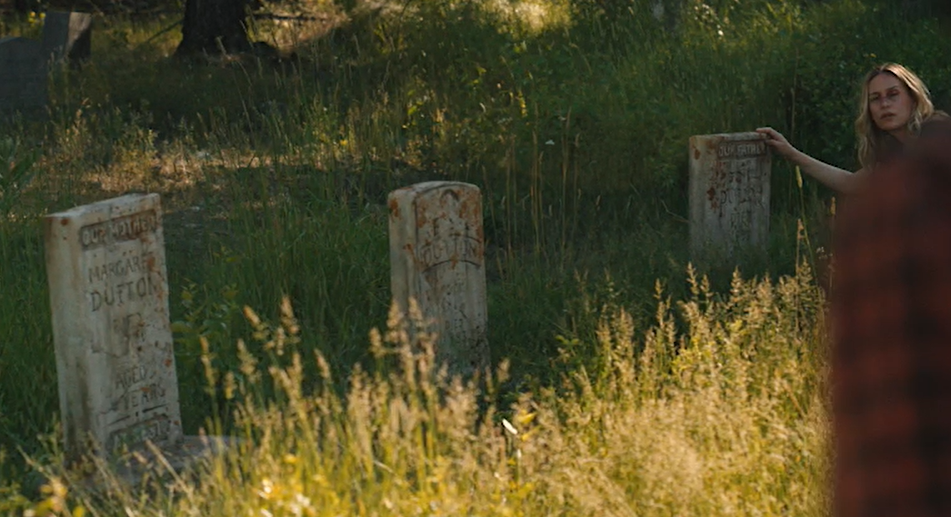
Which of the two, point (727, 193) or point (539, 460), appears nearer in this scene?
point (539, 460)

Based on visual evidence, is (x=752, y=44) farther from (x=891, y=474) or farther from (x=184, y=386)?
(x=891, y=474)

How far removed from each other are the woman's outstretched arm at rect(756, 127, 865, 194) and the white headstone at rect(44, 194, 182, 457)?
3209 mm

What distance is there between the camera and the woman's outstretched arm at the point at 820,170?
20.0ft

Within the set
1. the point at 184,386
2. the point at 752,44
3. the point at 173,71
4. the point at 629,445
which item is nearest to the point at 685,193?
the point at 752,44

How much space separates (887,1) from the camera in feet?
32.6

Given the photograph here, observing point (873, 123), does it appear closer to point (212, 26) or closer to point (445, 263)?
point (445, 263)

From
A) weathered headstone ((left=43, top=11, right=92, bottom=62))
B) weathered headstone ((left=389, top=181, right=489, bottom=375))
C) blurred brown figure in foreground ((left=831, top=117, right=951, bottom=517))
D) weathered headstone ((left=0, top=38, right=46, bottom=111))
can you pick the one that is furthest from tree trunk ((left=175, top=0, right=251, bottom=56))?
blurred brown figure in foreground ((left=831, top=117, right=951, bottom=517))

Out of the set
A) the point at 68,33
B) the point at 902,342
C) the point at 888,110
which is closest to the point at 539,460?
the point at 888,110

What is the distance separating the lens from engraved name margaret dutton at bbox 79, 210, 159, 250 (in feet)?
14.0

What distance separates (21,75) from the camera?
1195 cm

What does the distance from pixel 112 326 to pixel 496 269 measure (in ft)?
10.9

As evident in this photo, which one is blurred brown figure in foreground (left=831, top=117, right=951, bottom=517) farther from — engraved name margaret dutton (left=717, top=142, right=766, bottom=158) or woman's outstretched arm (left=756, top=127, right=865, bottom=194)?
engraved name margaret dutton (left=717, top=142, right=766, bottom=158)

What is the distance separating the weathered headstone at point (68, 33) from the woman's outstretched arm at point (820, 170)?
26.8ft

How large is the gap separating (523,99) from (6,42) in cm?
557
